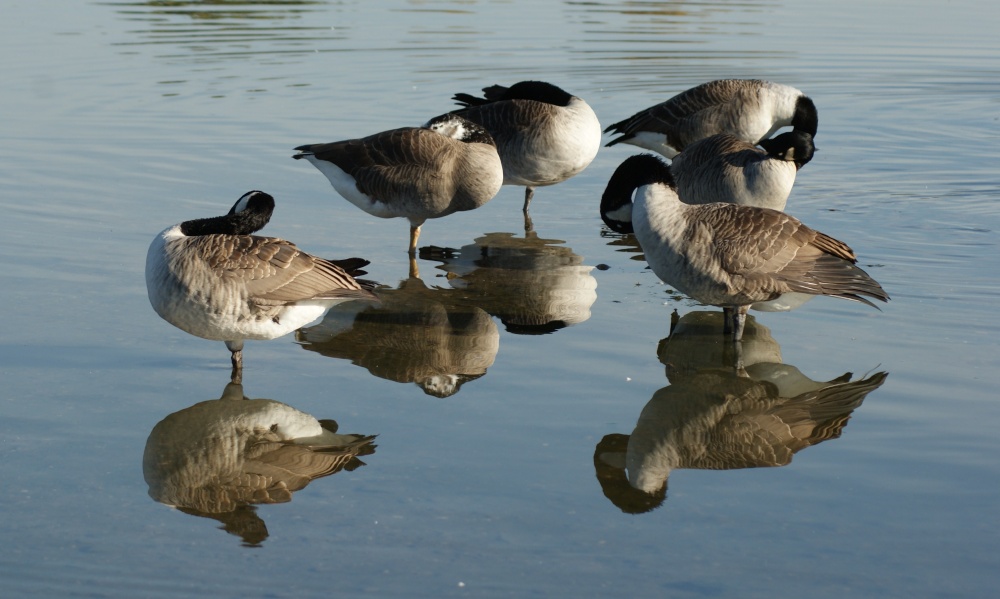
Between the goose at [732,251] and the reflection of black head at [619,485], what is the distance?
1637 mm

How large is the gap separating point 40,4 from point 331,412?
884 inches

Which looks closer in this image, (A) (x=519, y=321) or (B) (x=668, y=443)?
(B) (x=668, y=443)

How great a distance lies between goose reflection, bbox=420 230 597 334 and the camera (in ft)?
28.7

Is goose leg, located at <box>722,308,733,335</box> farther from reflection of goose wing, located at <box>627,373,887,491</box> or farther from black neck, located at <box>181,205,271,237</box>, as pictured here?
black neck, located at <box>181,205,271,237</box>

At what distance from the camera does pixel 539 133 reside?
38.9 feet

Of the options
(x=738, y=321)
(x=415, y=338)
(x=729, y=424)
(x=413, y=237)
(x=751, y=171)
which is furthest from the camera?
(x=413, y=237)

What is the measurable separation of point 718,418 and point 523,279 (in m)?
3.32

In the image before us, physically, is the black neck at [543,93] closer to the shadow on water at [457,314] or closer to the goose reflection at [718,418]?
the shadow on water at [457,314]

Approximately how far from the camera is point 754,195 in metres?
10.1

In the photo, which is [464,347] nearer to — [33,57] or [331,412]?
[331,412]

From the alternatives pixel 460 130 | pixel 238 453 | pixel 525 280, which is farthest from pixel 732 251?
pixel 460 130

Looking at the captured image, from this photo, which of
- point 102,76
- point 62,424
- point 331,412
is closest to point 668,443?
point 331,412

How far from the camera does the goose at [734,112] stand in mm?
→ 12625

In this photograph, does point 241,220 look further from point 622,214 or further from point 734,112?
point 734,112
